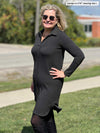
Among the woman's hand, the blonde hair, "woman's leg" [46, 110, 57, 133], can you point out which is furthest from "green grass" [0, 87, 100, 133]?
the blonde hair

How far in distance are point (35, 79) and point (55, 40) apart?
1.74 ft

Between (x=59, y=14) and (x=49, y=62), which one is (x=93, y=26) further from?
(x=49, y=62)

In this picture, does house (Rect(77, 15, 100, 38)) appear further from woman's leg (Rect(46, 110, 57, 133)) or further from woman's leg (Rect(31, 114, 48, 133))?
woman's leg (Rect(31, 114, 48, 133))

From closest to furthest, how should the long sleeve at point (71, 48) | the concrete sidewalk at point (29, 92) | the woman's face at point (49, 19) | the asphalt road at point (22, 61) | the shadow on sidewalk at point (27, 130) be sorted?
the long sleeve at point (71, 48), the woman's face at point (49, 19), the shadow on sidewalk at point (27, 130), the concrete sidewalk at point (29, 92), the asphalt road at point (22, 61)

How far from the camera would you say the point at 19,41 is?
33.7m

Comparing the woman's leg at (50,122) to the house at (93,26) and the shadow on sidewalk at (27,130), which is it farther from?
the house at (93,26)

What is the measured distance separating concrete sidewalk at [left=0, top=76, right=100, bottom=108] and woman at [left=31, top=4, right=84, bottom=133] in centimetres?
292

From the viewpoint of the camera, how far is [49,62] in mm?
3268

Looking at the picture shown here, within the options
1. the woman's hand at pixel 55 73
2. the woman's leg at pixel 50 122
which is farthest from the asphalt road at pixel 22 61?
the woman's hand at pixel 55 73

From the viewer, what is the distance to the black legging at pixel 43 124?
10.9 feet

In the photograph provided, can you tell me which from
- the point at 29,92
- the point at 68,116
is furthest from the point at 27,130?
the point at 29,92

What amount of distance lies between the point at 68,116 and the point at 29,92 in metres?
2.40

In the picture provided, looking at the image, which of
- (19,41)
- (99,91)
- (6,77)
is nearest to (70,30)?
(19,41)

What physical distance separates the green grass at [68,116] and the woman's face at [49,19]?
1933 millimetres
